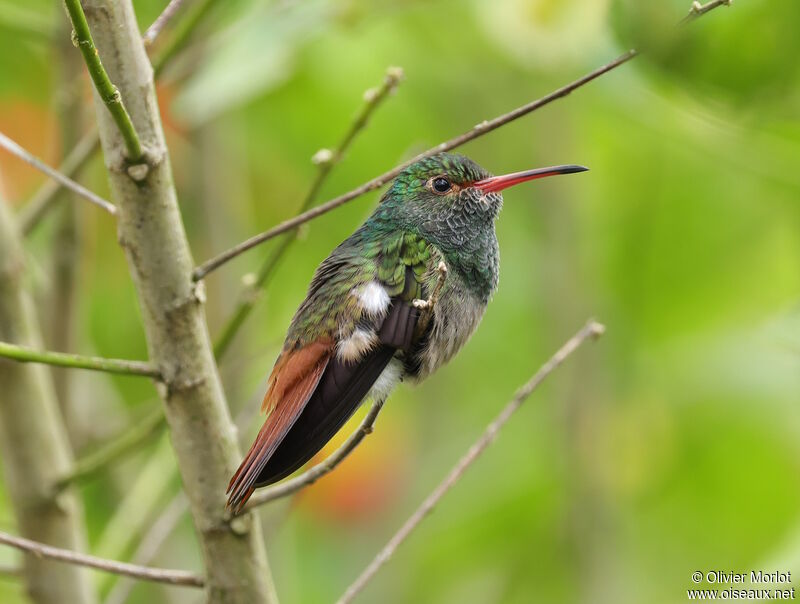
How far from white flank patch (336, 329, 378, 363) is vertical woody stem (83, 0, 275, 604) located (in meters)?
0.26

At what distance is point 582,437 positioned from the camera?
396 centimetres

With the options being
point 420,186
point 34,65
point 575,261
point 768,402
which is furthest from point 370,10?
point 768,402

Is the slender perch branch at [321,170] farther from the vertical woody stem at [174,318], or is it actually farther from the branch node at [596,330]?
the branch node at [596,330]

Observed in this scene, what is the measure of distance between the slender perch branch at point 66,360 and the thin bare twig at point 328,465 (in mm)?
329

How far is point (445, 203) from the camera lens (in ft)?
8.35

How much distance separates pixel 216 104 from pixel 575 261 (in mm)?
1610

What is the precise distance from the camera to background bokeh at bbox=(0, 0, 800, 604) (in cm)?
393

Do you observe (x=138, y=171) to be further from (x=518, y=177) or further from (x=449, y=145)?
(x=518, y=177)

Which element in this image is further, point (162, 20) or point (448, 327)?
point (448, 327)

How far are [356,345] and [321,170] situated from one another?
13.9 inches

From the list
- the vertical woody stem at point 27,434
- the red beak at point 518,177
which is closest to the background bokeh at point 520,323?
A: the vertical woody stem at point 27,434

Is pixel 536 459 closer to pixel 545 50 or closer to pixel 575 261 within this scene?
pixel 575 261

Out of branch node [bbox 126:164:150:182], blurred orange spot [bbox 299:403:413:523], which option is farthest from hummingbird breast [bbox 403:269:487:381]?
blurred orange spot [bbox 299:403:413:523]

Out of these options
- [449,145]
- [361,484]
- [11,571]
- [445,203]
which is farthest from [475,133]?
[361,484]
